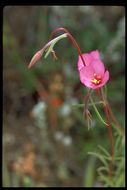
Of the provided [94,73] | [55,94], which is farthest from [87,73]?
[55,94]

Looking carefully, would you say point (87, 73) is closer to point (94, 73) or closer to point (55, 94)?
point (94, 73)

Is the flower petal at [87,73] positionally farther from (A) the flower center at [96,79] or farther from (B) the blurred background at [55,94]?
(B) the blurred background at [55,94]

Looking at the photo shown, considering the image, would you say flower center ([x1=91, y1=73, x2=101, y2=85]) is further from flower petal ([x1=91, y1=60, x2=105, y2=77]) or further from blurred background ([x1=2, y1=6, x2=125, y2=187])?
blurred background ([x1=2, y1=6, x2=125, y2=187])

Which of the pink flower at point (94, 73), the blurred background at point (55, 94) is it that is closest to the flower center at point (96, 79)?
the pink flower at point (94, 73)

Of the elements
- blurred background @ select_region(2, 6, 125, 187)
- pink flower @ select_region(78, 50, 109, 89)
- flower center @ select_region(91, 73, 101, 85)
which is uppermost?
pink flower @ select_region(78, 50, 109, 89)

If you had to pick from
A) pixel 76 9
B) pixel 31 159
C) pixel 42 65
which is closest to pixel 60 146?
pixel 31 159

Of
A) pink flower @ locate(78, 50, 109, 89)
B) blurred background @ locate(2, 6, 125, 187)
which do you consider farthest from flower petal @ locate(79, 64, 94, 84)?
blurred background @ locate(2, 6, 125, 187)

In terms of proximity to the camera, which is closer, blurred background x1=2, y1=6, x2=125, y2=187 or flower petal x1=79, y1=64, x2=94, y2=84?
flower petal x1=79, y1=64, x2=94, y2=84

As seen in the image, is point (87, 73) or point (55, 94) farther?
point (55, 94)
